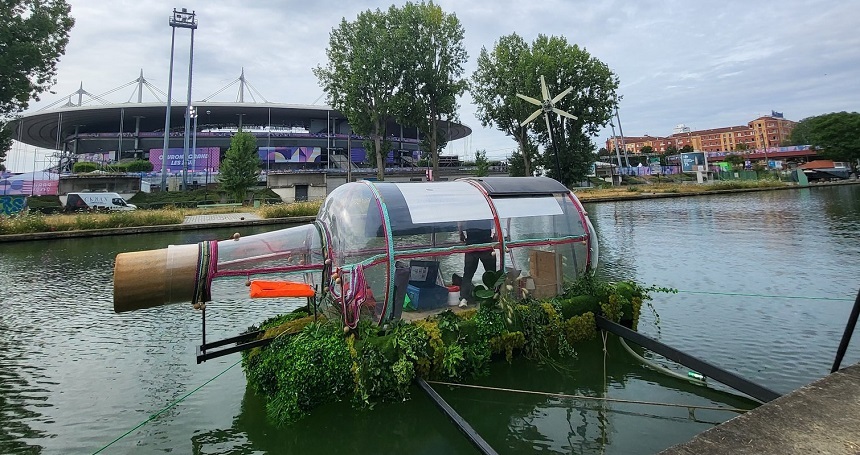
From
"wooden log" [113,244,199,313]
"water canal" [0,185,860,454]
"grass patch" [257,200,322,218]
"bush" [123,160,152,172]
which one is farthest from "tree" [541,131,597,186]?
"bush" [123,160,152,172]

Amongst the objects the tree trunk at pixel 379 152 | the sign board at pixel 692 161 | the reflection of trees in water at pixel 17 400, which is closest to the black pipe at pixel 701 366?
the reflection of trees in water at pixel 17 400

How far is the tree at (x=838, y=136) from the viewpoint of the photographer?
73750 millimetres

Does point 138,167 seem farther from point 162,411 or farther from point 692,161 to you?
point 692,161

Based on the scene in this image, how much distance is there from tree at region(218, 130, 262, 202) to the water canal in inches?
1177

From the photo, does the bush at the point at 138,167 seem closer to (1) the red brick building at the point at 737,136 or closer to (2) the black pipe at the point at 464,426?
(2) the black pipe at the point at 464,426

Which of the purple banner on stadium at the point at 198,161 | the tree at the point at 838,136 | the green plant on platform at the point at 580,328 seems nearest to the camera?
the green plant on platform at the point at 580,328

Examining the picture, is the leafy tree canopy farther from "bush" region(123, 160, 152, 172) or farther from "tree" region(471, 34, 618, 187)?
"bush" region(123, 160, 152, 172)

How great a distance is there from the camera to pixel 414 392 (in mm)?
6516

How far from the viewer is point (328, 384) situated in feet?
18.1

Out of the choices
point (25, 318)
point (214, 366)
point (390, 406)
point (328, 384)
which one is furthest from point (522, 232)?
point (25, 318)

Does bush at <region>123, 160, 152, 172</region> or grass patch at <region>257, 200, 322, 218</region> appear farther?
bush at <region>123, 160, 152, 172</region>

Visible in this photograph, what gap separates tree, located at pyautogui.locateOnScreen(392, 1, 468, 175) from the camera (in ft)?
140

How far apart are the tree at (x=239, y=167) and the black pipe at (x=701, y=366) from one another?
42852 millimetres

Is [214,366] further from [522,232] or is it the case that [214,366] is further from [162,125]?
[162,125]
